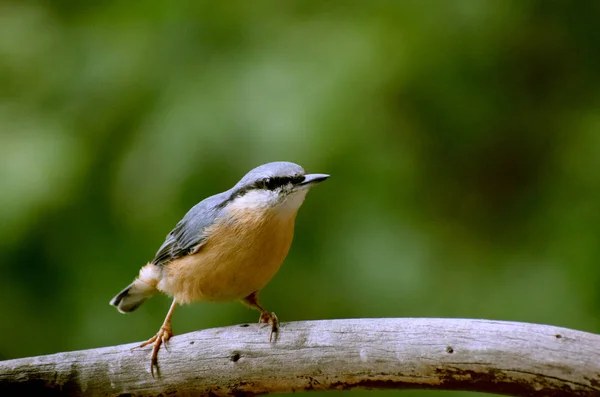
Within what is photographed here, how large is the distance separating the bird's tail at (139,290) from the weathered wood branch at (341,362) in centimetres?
30

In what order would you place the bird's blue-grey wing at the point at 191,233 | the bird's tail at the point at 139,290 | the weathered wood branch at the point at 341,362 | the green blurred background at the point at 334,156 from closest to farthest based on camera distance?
the weathered wood branch at the point at 341,362
the bird's blue-grey wing at the point at 191,233
the bird's tail at the point at 139,290
the green blurred background at the point at 334,156

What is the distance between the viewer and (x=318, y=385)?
190cm

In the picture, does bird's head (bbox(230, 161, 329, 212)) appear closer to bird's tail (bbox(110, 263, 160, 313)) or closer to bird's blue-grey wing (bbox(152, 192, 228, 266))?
bird's blue-grey wing (bbox(152, 192, 228, 266))

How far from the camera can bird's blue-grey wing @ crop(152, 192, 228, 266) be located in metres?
2.16

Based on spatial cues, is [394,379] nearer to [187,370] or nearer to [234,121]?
[187,370]

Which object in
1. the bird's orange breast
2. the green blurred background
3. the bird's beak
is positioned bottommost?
the bird's orange breast

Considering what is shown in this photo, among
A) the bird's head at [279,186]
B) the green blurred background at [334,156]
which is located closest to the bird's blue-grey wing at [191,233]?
the bird's head at [279,186]

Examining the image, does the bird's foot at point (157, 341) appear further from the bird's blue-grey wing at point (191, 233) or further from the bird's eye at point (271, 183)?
the bird's eye at point (271, 183)

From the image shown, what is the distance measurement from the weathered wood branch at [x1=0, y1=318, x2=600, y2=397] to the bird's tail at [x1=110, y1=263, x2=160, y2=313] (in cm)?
30

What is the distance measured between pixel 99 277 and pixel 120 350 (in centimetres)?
83

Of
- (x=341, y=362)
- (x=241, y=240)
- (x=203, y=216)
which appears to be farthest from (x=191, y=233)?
(x=341, y=362)

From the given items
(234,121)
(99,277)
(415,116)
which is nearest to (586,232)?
(415,116)

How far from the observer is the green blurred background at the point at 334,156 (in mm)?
2756

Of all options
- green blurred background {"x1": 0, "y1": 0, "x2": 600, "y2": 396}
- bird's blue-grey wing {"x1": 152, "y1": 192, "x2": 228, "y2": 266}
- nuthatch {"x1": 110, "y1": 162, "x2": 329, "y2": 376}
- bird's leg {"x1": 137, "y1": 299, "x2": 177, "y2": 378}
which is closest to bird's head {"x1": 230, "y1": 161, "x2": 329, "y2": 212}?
nuthatch {"x1": 110, "y1": 162, "x2": 329, "y2": 376}
